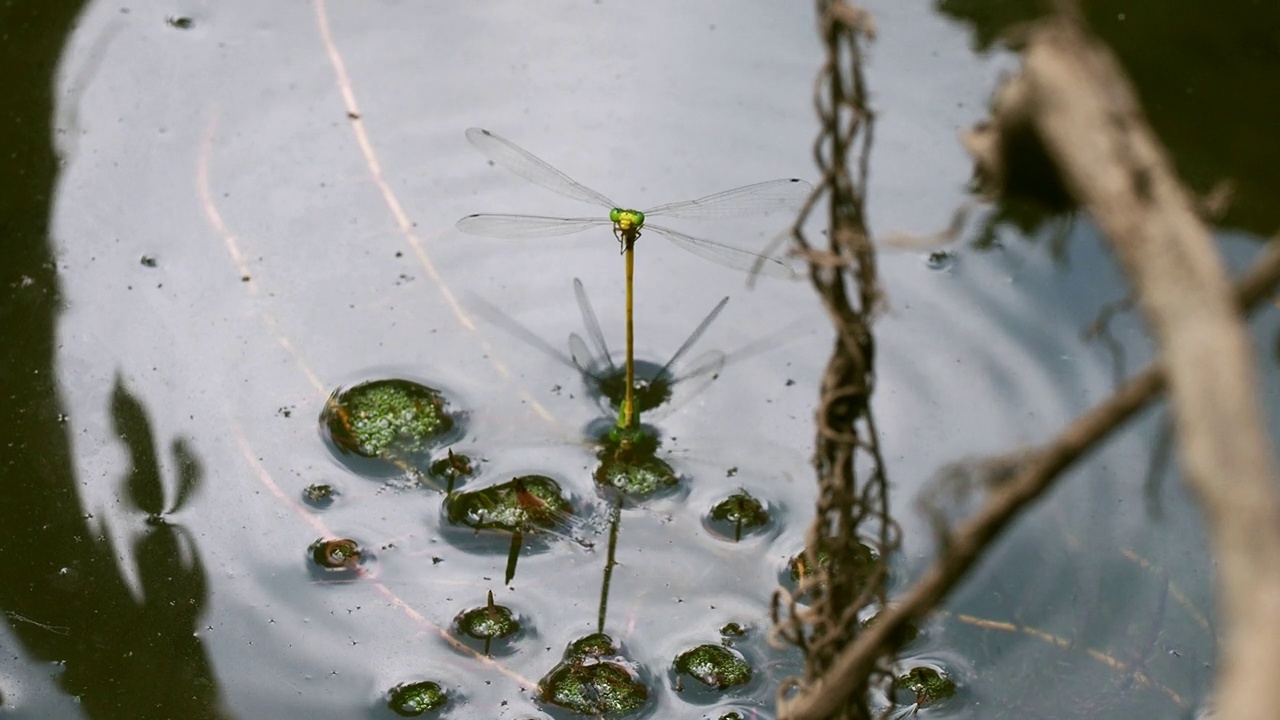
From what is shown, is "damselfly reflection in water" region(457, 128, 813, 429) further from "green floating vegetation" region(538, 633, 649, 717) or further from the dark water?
"green floating vegetation" region(538, 633, 649, 717)

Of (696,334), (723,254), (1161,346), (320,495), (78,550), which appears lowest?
(78,550)

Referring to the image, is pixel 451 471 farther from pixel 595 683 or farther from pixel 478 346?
pixel 595 683

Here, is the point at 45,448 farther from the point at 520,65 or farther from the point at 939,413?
the point at 939,413

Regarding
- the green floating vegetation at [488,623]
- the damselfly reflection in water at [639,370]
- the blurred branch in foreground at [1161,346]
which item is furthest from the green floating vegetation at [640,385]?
the blurred branch in foreground at [1161,346]

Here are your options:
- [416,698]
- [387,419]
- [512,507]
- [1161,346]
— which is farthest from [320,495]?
[1161,346]

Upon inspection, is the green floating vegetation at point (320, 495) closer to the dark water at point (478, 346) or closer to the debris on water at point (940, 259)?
the dark water at point (478, 346)

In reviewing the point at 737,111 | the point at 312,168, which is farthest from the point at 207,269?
the point at 737,111
